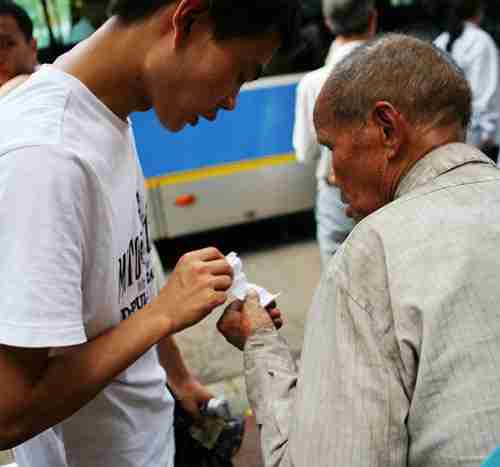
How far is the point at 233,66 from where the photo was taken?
1255mm

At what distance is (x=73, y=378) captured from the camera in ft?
3.66

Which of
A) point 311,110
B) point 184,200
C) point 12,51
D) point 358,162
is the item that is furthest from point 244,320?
point 184,200

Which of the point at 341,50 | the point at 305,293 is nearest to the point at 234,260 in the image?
the point at 341,50

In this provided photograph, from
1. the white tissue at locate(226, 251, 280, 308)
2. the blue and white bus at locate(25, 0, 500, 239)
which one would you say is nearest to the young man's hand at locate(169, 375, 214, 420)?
the white tissue at locate(226, 251, 280, 308)

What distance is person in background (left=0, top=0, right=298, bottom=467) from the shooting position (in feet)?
3.24

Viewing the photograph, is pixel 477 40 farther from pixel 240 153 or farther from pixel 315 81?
pixel 240 153

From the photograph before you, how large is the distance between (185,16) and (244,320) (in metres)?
0.75

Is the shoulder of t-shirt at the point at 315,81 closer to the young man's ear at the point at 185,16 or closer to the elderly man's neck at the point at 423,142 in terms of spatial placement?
the elderly man's neck at the point at 423,142

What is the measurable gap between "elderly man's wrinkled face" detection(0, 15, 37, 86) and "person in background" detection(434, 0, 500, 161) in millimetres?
2746

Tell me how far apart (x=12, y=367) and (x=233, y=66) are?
2.43 feet

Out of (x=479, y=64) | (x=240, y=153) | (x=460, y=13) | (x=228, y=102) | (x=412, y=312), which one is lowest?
(x=240, y=153)

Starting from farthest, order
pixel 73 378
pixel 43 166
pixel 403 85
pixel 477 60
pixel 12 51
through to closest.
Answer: pixel 477 60 < pixel 12 51 < pixel 403 85 < pixel 73 378 < pixel 43 166

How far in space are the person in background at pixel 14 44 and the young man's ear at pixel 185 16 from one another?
167 centimetres

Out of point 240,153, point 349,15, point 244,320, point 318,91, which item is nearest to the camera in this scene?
point 244,320
